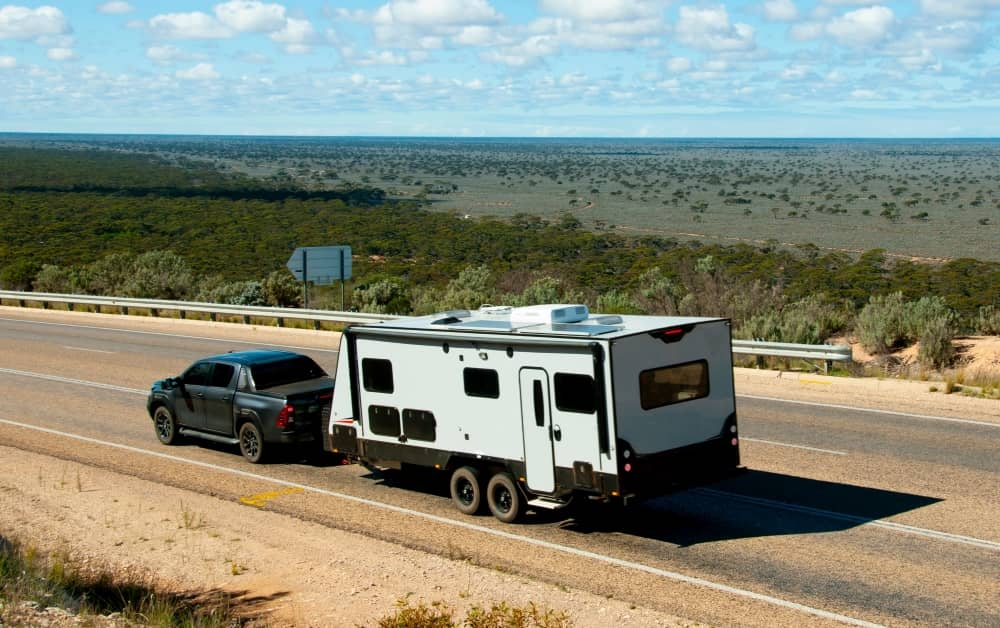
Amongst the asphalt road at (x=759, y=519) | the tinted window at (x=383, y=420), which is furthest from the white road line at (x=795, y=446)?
the tinted window at (x=383, y=420)

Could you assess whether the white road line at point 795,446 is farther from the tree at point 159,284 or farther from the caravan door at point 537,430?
the tree at point 159,284

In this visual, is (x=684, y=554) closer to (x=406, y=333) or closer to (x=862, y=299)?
(x=406, y=333)

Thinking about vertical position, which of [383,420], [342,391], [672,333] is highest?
[672,333]

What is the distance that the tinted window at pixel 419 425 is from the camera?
1323cm

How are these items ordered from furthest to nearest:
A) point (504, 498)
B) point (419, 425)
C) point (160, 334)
A: 1. point (160, 334)
2. point (419, 425)
3. point (504, 498)

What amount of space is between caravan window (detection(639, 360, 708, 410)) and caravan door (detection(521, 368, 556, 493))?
984 mm

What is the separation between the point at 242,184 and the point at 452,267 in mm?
89825

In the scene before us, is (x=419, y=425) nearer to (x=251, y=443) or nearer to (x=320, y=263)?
(x=251, y=443)

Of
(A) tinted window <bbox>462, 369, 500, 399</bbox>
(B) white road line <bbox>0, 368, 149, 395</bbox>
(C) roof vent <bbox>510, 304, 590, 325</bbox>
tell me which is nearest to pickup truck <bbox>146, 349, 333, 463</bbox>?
(A) tinted window <bbox>462, 369, 500, 399</bbox>

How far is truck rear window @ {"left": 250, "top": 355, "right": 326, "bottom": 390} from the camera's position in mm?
16531

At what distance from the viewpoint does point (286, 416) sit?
1570 centimetres

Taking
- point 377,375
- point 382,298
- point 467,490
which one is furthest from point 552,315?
point 382,298

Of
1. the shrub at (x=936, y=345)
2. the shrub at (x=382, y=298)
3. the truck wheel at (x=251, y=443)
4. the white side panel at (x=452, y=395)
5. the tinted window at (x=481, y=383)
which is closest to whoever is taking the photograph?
the white side panel at (x=452, y=395)

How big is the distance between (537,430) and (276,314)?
2081 centimetres
